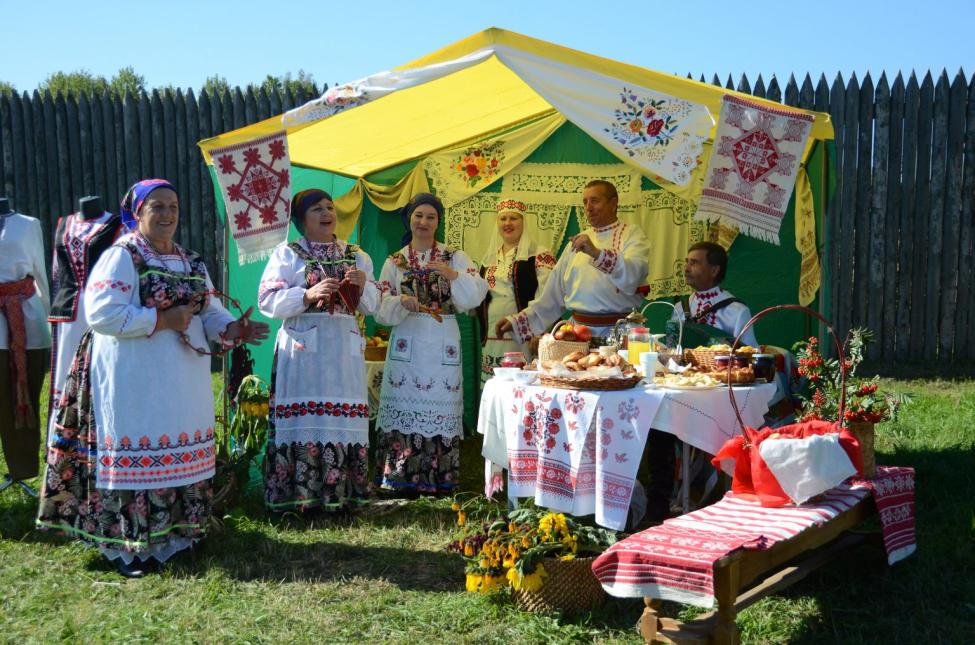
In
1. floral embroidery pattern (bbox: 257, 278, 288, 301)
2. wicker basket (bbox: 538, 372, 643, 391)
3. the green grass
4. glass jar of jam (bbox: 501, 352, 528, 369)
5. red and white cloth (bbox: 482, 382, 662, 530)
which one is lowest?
the green grass

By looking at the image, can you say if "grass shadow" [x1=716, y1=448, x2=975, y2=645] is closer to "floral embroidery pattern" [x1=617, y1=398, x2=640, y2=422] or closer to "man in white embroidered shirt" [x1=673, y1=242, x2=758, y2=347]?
"floral embroidery pattern" [x1=617, y1=398, x2=640, y2=422]

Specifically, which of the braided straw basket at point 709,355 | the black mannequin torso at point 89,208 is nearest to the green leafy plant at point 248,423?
the black mannequin torso at point 89,208

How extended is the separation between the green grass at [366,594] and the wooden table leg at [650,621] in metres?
0.34

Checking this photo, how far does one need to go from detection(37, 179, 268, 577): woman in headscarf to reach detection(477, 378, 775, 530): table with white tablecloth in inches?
57.8

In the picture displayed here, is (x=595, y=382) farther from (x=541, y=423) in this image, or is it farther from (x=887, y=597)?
(x=887, y=597)

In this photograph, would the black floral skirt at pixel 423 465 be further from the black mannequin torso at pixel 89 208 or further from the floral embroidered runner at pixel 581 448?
the black mannequin torso at pixel 89 208

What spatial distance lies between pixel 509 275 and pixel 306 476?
239cm

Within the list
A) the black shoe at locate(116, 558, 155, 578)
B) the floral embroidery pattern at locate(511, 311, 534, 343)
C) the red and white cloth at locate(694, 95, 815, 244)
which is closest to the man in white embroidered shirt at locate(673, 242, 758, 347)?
the red and white cloth at locate(694, 95, 815, 244)

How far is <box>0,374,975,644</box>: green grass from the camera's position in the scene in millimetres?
3613

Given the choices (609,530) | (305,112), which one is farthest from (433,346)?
(609,530)

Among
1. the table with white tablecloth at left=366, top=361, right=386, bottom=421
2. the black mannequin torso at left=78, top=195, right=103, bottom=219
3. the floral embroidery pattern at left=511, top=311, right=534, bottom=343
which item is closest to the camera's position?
the black mannequin torso at left=78, top=195, right=103, bottom=219

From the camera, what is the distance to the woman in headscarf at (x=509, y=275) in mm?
6812

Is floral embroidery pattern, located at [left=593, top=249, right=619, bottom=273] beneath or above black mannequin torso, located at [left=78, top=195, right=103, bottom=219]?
beneath

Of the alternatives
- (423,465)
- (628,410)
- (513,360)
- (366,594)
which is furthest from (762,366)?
(423,465)
